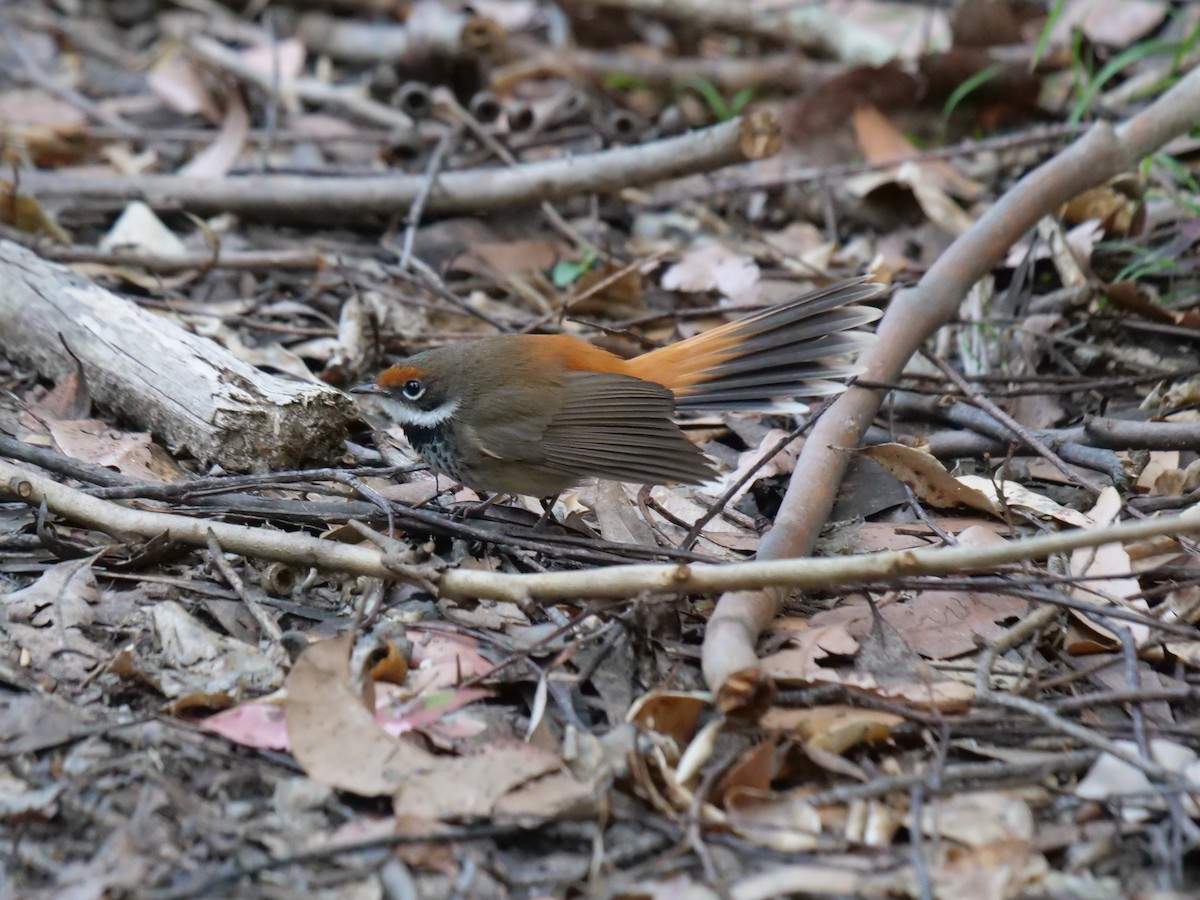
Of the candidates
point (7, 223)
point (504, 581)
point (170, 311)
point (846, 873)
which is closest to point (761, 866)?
point (846, 873)

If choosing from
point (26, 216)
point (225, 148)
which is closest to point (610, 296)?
point (225, 148)

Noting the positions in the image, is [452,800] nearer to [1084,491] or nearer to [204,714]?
[204,714]

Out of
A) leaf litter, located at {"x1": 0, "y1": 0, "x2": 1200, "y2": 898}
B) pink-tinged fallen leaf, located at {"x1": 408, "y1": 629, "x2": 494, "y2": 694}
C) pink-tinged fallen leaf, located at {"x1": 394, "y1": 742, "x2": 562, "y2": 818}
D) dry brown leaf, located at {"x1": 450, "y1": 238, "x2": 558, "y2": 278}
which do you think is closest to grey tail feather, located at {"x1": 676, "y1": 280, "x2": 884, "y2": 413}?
leaf litter, located at {"x1": 0, "y1": 0, "x2": 1200, "y2": 898}

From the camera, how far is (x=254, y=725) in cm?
323

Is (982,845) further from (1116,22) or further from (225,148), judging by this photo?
(1116,22)

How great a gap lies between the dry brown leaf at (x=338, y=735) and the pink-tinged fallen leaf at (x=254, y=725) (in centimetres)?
8

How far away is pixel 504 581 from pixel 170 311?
282cm

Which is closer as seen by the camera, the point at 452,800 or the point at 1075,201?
the point at 452,800

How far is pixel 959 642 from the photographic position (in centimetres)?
373

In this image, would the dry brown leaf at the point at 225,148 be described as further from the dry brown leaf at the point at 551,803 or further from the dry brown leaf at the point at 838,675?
Result: the dry brown leaf at the point at 551,803

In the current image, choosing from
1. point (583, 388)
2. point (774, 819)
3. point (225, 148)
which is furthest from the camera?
point (225, 148)

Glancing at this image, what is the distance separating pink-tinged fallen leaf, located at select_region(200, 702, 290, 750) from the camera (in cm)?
318

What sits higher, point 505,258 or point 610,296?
point 610,296

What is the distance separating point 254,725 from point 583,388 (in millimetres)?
1821
